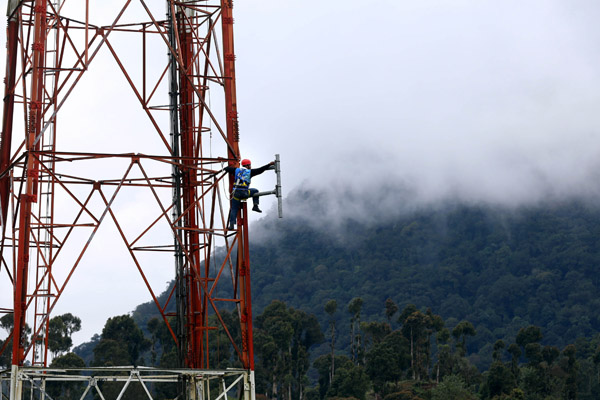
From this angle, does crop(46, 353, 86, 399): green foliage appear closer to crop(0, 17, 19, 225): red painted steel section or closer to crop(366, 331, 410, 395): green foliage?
crop(366, 331, 410, 395): green foliage

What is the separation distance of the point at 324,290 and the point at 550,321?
132 ft

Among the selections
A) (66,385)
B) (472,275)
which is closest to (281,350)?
(66,385)

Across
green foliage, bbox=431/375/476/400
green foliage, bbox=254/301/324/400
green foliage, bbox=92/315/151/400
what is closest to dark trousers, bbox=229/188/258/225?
green foliage, bbox=431/375/476/400

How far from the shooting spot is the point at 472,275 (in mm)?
176250

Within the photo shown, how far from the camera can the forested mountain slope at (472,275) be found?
156 meters

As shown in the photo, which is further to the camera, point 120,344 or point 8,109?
point 120,344

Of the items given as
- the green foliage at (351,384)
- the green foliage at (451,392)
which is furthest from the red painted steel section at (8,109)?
the green foliage at (351,384)

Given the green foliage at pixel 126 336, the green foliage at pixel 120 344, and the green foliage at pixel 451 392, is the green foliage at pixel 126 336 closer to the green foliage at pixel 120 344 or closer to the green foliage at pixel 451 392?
the green foliage at pixel 120 344

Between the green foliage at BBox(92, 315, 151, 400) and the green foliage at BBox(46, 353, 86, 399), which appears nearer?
the green foliage at BBox(46, 353, 86, 399)

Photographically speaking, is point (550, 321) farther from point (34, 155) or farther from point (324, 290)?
point (34, 155)

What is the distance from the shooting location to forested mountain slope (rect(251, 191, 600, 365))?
155625 mm

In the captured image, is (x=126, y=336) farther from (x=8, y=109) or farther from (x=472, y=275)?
(x=472, y=275)

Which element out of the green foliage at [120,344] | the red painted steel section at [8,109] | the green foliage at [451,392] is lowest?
the green foliage at [451,392]

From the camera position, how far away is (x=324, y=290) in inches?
6791
